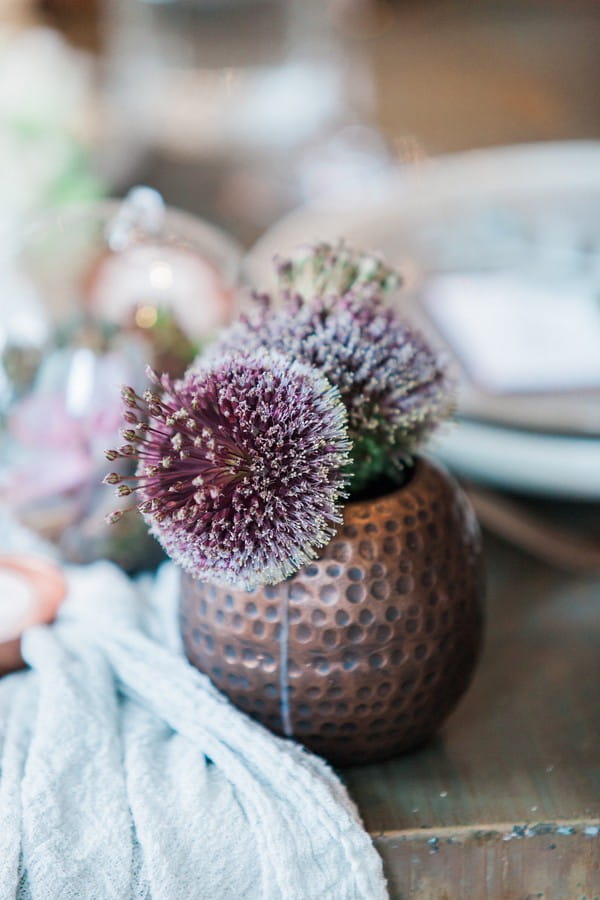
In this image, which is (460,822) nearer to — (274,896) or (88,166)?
(274,896)

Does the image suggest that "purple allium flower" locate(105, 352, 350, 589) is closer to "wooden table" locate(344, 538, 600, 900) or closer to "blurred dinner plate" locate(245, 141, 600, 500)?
"wooden table" locate(344, 538, 600, 900)

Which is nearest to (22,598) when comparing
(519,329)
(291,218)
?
(519,329)

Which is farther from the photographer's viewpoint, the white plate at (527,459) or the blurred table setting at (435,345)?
the white plate at (527,459)

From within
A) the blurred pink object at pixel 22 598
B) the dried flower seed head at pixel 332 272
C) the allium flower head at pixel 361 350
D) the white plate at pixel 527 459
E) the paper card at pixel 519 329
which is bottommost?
the blurred pink object at pixel 22 598

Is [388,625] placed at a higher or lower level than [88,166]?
lower

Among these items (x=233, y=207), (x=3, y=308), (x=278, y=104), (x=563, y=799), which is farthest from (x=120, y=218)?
(x=278, y=104)

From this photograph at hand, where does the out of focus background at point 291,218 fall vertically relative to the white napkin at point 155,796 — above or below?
above

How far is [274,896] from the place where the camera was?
0.38 m

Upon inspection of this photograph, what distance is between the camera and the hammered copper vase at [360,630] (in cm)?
41

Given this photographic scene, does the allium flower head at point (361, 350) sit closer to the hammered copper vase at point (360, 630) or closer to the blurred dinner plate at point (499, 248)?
the hammered copper vase at point (360, 630)

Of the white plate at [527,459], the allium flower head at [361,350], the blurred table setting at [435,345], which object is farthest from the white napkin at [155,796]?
the white plate at [527,459]

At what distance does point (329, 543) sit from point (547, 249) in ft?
1.90

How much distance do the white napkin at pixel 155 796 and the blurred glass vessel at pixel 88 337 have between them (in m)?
0.13

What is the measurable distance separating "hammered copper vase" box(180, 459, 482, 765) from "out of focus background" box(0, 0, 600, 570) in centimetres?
14
